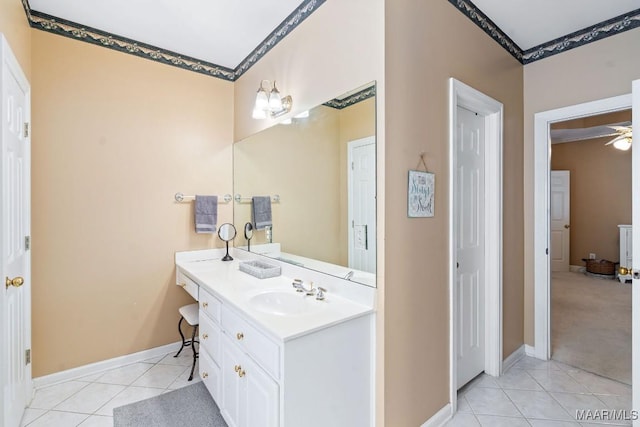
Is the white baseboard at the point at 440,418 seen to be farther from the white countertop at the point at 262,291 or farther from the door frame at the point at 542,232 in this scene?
the door frame at the point at 542,232

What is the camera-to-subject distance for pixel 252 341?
143 centimetres

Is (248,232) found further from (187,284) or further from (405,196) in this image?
(405,196)

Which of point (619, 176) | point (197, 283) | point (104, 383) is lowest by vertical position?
point (104, 383)

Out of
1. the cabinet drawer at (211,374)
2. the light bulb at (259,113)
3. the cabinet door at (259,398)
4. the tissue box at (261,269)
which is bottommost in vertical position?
the cabinet drawer at (211,374)

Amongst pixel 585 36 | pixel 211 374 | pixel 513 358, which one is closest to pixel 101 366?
pixel 211 374

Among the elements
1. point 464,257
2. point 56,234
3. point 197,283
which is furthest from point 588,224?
point 56,234

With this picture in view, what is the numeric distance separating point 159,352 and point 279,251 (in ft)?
4.53

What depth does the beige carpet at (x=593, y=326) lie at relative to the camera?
2.47 meters

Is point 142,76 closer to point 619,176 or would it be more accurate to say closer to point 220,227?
point 220,227

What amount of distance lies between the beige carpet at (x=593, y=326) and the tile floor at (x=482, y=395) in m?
0.22

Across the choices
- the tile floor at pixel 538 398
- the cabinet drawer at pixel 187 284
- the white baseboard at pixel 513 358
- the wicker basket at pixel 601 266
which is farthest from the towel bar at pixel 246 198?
the wicker basket at pixel 601 266

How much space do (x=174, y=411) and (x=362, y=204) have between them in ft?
5.64

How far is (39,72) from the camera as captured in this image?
7.00 ft

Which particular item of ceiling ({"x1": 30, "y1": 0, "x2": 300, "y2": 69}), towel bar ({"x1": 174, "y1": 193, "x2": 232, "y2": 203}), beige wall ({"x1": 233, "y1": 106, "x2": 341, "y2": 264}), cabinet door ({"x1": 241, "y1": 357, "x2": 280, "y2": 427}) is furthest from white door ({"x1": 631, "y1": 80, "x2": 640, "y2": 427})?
towel bar ({"x1": 174, "y1": 193, "x2": 232, "y2": 203})
